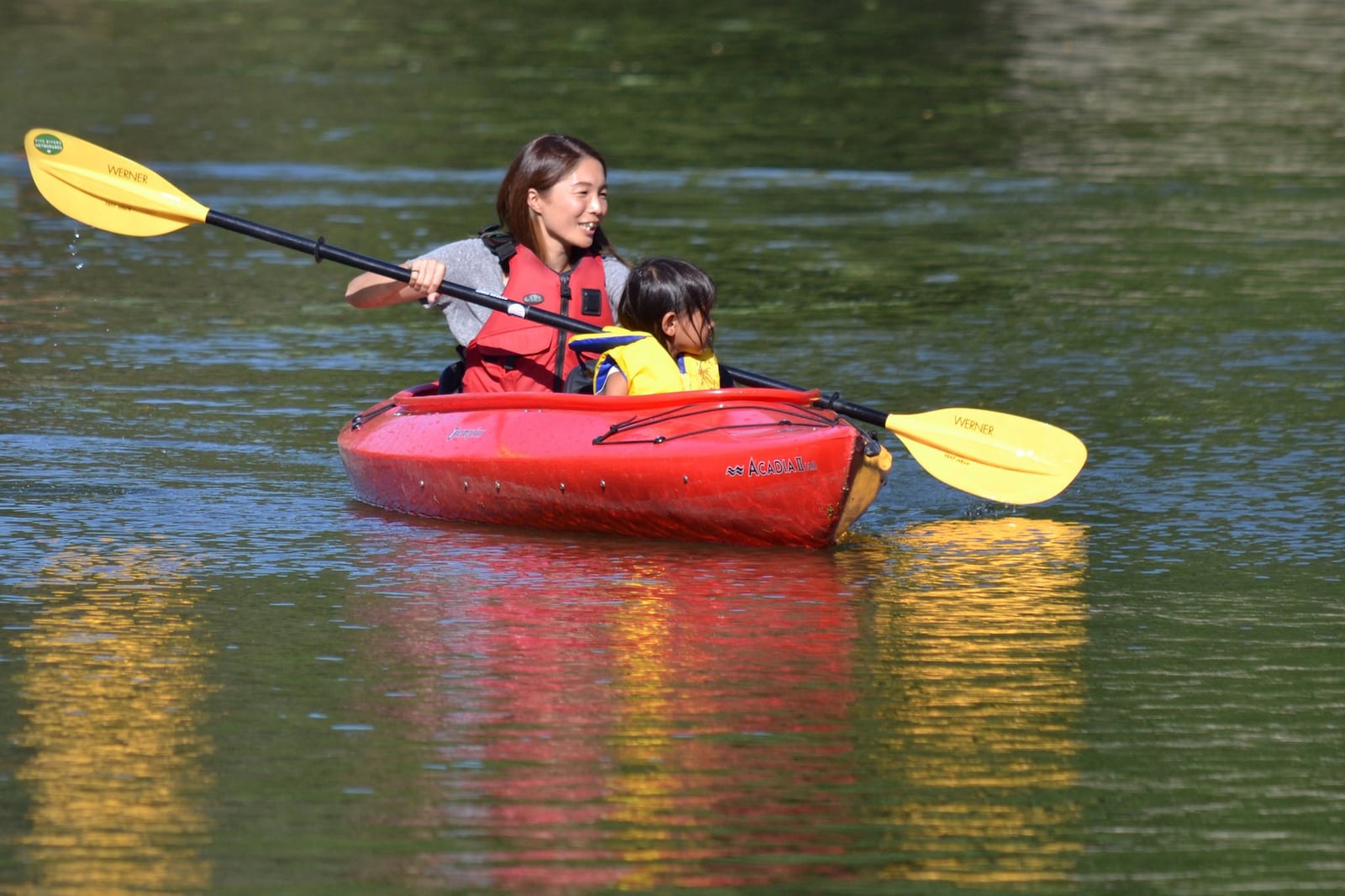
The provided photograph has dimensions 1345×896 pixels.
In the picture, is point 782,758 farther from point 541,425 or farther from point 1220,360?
point 1220,360

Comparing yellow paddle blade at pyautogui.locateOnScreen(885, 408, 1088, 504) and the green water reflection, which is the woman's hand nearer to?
the green water reflection

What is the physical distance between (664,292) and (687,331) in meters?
0.18

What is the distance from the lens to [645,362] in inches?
264

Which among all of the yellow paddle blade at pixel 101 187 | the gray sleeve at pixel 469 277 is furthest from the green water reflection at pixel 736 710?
the yellow paddle blade at pixel 101 187

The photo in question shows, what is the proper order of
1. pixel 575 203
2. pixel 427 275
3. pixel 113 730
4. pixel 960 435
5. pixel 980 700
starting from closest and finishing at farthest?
pixel 113 730 < pixel 980 700 < pixel 427 275 < pixel 575 203 < pixel 960 435

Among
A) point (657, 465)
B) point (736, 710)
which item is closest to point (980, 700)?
point (736, 710)

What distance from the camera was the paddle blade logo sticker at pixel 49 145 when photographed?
26.3 ft

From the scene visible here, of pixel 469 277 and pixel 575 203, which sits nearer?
pixel 575 203

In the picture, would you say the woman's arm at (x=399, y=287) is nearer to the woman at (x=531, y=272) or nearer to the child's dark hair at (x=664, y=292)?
the woman at (x=531, y=272)

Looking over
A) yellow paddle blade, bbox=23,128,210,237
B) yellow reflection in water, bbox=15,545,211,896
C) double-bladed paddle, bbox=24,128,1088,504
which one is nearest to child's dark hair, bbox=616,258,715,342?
double-bladed paddle, bbox=24,128,1088,504

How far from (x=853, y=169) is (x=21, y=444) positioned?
350 inches

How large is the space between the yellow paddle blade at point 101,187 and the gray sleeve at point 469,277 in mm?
1221

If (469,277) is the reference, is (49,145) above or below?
above

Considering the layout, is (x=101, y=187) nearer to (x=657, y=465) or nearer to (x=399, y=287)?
(x=399, y=287)
